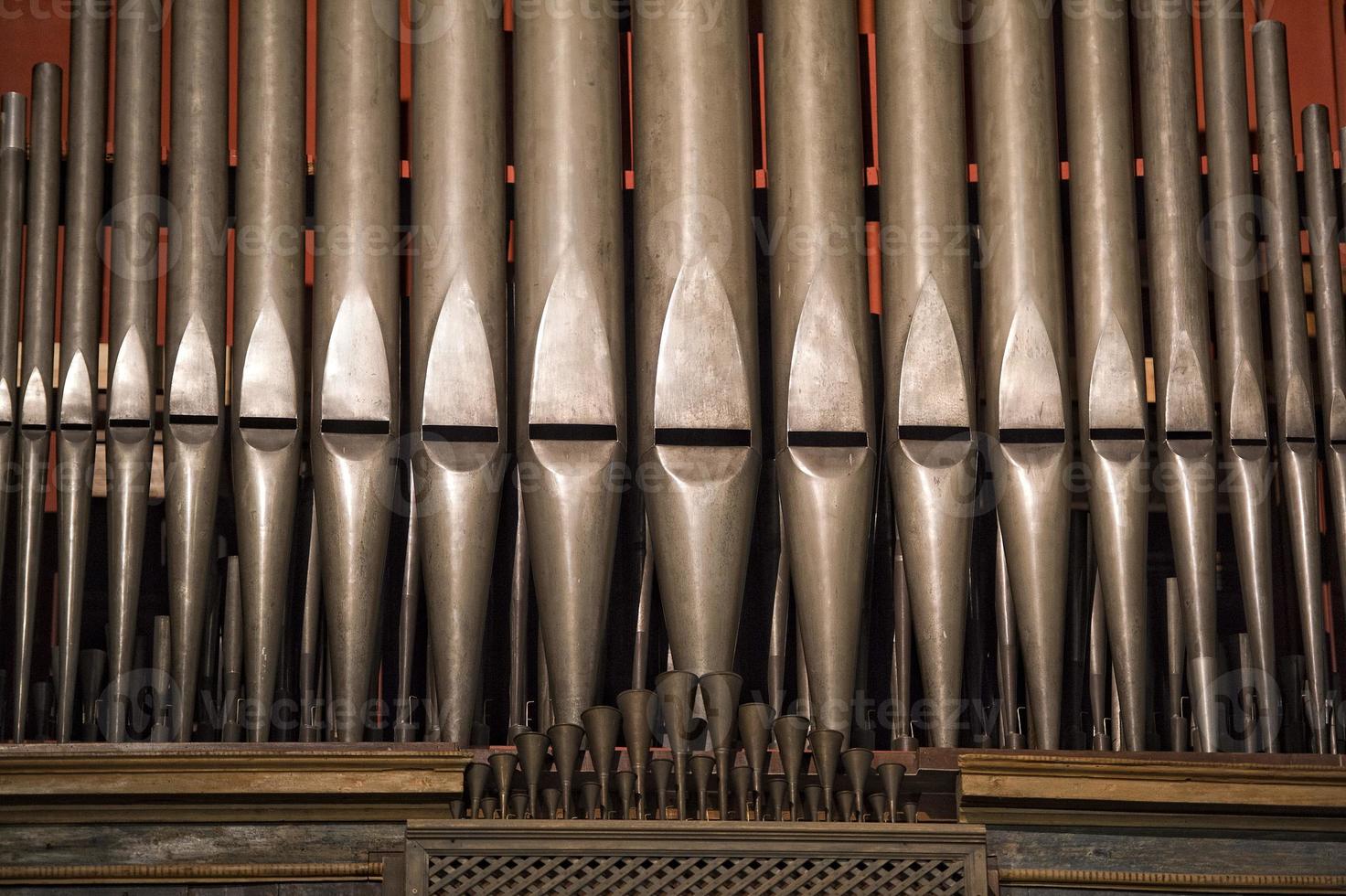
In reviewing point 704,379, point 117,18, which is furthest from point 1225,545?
point 117,18

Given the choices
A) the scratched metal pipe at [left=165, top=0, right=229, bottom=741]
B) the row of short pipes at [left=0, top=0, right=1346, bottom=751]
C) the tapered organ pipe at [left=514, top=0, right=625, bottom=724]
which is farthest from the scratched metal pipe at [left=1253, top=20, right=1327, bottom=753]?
the scratched metal pipe at [left=165, top=0, right=229, bottom=741]

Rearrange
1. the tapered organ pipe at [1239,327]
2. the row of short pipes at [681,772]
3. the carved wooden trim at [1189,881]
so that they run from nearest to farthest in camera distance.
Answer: the row of short pipes at [681,772] < the carved wooden trim at [1189,881] < the tapered organ pipe at [1239,327]

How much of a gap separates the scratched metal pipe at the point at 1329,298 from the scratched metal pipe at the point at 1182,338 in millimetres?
347

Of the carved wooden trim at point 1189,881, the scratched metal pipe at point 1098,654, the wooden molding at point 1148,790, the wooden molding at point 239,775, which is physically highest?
the scratched metal pipe at point 1098,654

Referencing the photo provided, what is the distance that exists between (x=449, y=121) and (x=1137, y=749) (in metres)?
2.85

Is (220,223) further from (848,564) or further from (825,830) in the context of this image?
(825,830)

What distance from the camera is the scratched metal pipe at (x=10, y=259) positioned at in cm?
697

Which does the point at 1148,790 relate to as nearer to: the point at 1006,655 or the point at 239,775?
the point at 1006,655

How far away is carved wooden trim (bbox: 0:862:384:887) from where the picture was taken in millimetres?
6137

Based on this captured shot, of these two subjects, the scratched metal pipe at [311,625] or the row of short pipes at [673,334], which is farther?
the scratched metal pipe at [311,625]

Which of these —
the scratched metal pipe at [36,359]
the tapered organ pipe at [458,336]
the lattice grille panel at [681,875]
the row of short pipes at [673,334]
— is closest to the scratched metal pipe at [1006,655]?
the row of short pipes at [673,334]

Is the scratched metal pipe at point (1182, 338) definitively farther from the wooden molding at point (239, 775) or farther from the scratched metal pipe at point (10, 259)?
the scratched metal pipe at point (10, 259)

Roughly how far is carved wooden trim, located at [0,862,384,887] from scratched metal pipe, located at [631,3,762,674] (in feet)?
3.73

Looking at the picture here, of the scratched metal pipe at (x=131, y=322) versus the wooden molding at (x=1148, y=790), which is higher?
the scratched metal pipe at (x=131, y=322)
